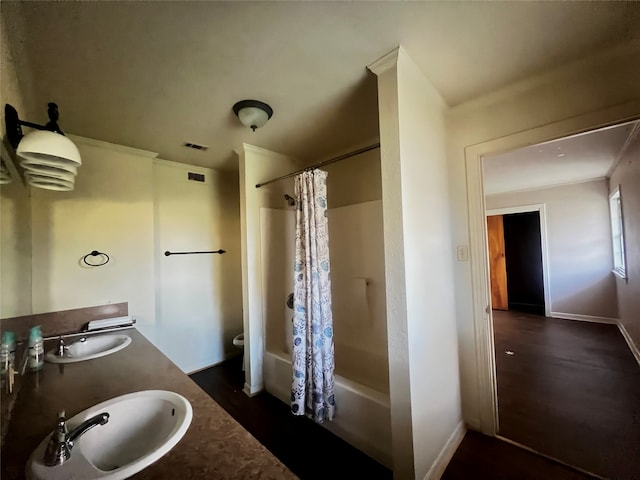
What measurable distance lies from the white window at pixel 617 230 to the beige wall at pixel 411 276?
154 inches

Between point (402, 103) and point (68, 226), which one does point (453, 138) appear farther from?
point (68, 226)

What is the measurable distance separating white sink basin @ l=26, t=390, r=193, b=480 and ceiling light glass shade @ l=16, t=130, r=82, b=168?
3.32 feet

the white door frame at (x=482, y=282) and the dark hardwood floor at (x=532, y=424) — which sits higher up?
the white door frame at (x=482, y=282)

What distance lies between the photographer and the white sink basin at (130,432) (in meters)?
0.70

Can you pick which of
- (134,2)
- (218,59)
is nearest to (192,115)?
(218,59)

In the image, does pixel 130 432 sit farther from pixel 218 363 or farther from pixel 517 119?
pixel 517 119

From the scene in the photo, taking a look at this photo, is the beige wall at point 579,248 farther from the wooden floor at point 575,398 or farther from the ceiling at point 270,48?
the ceiling at point 270,48

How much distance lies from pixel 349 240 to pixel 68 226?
2417mm

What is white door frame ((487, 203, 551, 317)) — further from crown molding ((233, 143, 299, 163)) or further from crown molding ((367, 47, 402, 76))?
crown molding ((367, 47, 402, 76))

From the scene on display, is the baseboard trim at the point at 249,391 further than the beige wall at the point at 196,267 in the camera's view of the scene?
No

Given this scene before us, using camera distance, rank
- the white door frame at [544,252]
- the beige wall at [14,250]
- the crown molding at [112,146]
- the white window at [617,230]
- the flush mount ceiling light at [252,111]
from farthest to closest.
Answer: the white door frame at [544,252] < the white window at [617,230] < the crown molding at [112,146] < the flush mount ceiling light at [252,111] < the beige wall at [14,250]

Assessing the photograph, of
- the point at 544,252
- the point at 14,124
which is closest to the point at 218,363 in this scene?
the point at 14,124

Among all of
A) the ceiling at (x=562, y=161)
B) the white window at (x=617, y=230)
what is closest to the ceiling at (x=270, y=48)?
the ceiling at (x=562, y=161)

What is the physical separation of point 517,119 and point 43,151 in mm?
2527
